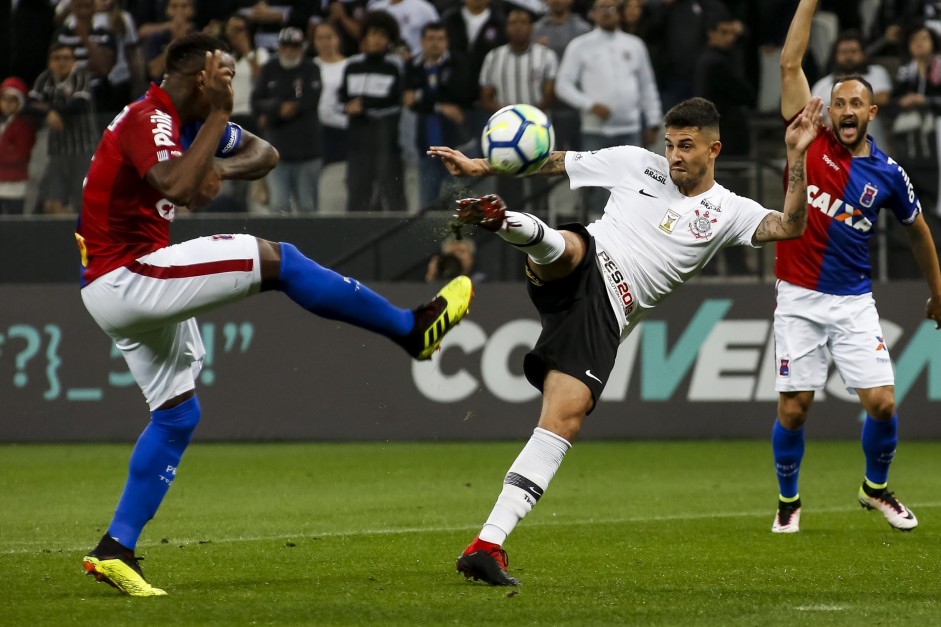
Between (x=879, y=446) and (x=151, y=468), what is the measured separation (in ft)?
15.0

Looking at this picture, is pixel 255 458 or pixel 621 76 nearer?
pixel 255 458

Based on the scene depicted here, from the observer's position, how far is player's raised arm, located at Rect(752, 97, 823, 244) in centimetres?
645

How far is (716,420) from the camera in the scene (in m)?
13.8

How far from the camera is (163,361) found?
20.9 ft

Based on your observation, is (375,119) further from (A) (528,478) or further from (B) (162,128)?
(B) (162,128)

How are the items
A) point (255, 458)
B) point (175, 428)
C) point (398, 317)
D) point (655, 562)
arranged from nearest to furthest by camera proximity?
point (398, 317) → point (175, 428) → point (655, 562) → point (255, 458)

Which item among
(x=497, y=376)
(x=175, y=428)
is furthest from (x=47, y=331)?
(x=175, y=428)

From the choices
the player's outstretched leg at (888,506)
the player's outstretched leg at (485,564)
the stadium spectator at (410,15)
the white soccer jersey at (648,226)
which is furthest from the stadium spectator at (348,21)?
the player's outstretched leg at (485,564)

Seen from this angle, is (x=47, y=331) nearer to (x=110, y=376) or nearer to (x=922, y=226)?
(x=110, y=376)

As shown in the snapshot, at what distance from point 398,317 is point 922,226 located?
13.3 ft

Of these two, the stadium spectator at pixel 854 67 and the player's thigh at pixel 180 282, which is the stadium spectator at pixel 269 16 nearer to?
the stadium spectator at pixel 854 67

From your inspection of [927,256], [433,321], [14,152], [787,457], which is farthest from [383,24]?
[433,321]

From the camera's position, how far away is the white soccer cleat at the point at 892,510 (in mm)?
8430

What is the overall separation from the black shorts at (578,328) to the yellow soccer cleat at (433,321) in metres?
0.64
